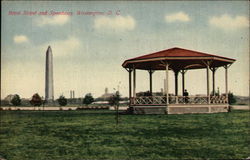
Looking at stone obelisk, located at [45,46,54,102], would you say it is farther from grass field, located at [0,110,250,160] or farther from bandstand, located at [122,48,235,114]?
grass field, located at [0,110,250,160]

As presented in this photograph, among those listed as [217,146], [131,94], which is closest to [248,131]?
[217,146]

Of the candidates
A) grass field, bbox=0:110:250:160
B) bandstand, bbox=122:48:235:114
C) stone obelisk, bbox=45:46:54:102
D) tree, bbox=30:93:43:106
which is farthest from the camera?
stone obelisk, bbox=45:46:54:102

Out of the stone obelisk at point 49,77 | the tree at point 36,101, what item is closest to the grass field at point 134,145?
the tree at point 36,101

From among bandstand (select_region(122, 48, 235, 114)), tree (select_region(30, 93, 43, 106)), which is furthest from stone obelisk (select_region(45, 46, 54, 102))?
bandstand (select_region(122, 48, 235, 114))

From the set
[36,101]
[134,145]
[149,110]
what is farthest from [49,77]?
[134,145]

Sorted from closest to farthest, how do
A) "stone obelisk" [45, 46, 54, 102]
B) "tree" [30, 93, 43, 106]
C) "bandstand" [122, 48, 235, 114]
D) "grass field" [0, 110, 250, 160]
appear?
"grass field" [0, 110, 250, 160]
"bandstand" [122, 48, 235, 114]
"tree" [30, 93, 43, 106]
"stone obelisk" [45, 46, 54, 102]

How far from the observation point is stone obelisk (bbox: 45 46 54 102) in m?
66.4

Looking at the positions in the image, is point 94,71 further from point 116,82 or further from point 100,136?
point 100,136

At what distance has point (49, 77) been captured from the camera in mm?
69438

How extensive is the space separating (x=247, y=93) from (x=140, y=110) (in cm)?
1001

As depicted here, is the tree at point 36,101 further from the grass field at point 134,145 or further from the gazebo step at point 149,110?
the grass field at point 134,145

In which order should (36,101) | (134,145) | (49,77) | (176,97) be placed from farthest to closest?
(49,77), (36,101), (176,97), (134,145)

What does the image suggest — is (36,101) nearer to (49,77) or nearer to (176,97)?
(49,77)

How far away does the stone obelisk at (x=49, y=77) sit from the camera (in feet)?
218
